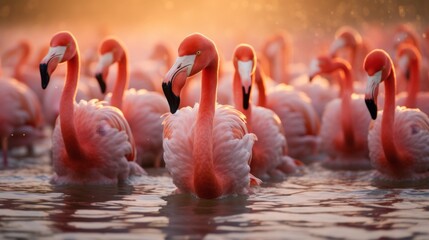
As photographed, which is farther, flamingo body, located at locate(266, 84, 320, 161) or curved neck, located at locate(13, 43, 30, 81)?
curved neck, located at locate(13, 43, 30, 81)

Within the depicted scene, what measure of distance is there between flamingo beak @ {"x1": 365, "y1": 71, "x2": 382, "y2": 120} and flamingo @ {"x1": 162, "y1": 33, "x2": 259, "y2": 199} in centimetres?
89

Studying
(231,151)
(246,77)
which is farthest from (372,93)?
(231,151)

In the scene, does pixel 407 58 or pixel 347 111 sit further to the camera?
pixel 407 58

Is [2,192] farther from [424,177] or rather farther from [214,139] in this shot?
[424,177]

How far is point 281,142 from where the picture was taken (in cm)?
878

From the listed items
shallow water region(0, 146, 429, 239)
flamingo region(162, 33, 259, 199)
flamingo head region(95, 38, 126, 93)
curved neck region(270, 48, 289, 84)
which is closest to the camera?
shallow water region(0, 146, 429, 239)

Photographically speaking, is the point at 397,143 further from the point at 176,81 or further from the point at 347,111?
the point at 176,81

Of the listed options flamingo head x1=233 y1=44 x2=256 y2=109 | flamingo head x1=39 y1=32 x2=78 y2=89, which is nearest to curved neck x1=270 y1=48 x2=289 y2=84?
flamingo head x1=233 y1=44 x2=256 y2=109

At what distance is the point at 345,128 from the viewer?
9.59 m

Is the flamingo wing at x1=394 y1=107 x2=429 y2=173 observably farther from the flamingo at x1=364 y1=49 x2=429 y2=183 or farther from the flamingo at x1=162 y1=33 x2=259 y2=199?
the flamingo at x1=162 y1=33 x2=259 y2=199

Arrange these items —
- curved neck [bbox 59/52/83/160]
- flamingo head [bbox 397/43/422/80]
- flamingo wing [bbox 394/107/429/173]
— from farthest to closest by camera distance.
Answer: flamingo head [bbox 397/43/422/80] → flamingo wing [bbox 394/107/429/173] → curved neck [bbox 59/52/83/160]

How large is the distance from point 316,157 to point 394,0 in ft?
29.5

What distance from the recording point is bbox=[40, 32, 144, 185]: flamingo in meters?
7.91

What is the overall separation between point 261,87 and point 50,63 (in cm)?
244
